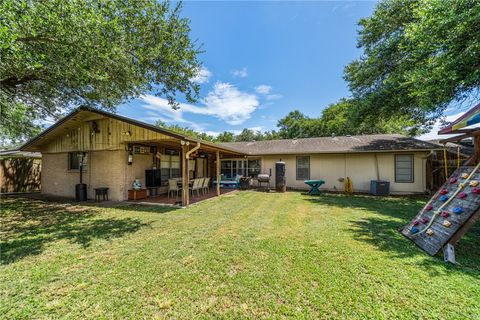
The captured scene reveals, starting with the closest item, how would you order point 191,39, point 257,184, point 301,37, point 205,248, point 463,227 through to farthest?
point 463,227
point 205,248
point 191,39
point 301,37
point 257,184

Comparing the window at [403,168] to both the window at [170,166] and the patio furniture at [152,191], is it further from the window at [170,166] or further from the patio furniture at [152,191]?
the patio furniture at [152,191]

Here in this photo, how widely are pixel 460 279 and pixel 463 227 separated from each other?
3.56ft

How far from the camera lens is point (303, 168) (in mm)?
13320

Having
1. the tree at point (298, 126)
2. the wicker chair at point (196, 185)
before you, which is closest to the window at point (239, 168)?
the wicker chair at point (196, 185)

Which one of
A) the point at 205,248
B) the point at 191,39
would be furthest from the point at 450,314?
the point at 191,39

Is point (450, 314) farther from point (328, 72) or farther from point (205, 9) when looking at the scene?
point (328, 72)

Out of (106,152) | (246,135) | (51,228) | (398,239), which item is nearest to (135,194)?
(106,152)

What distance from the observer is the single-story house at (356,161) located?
1091 centimetres

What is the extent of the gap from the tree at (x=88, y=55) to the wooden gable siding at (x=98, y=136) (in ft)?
3.50

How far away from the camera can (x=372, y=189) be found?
432 inches

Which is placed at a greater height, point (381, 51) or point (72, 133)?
point (381, 51)

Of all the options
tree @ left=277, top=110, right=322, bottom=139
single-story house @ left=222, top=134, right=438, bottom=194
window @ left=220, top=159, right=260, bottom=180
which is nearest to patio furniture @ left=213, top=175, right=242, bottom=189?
window @ left=220, top=159, right=260, bottom=180

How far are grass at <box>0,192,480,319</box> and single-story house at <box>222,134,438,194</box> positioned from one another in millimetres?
7240

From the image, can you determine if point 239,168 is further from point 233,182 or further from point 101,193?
point 101,193
